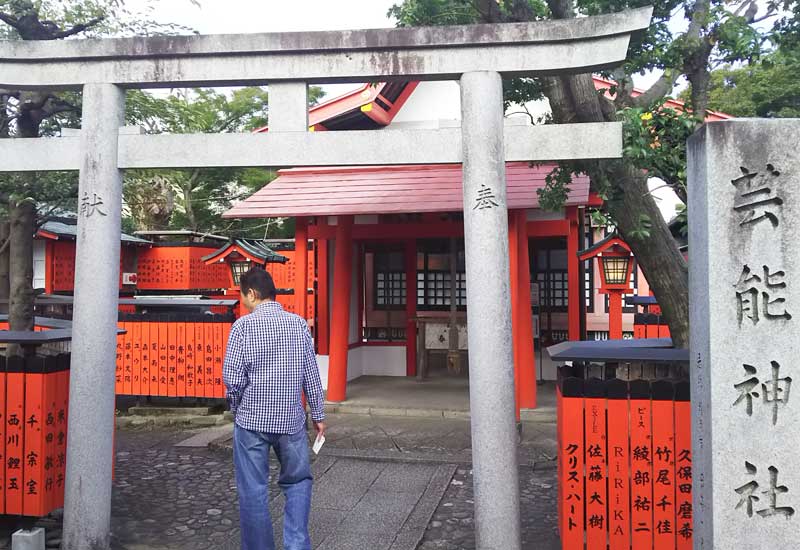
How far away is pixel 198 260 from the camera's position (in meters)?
20.9

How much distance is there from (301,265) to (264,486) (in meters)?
6.62

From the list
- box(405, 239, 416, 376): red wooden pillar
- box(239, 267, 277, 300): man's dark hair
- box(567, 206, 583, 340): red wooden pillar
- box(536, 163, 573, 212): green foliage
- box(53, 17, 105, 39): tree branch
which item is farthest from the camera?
box(405, 239, 416, 376): red wooden pillar

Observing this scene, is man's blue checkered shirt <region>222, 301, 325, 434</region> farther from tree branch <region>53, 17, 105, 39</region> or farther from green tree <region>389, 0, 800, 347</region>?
tree branch <region>53, 17, 105, 39</region>

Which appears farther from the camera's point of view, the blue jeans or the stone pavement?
the stone pavement

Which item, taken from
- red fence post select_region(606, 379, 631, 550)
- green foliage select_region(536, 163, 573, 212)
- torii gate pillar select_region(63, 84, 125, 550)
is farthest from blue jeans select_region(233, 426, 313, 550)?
green foliage select_region(536, 163, 573, 212)

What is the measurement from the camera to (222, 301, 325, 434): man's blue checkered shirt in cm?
432

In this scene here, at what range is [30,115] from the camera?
757 cm

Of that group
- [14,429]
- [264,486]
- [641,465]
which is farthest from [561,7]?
[14,429]

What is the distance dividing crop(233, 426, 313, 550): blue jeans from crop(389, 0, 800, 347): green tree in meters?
3.28

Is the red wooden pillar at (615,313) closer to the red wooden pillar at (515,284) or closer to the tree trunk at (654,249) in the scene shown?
the red wooden pillar at (515,284)

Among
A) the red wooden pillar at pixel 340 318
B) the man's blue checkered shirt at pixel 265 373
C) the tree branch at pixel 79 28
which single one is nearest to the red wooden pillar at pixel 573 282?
the red wooden pillar at pixel 340 318

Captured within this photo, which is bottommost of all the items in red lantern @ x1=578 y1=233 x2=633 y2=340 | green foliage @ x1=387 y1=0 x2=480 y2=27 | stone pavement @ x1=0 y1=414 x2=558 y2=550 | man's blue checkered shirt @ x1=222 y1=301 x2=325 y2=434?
stone pavement @ x1=0 y1=414 x2=558 y2=550

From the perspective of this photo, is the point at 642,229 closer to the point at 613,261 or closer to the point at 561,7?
the point at 561,7

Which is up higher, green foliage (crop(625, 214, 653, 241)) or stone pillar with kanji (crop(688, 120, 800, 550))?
green foliage (crop(625, 214, 653, 241))
